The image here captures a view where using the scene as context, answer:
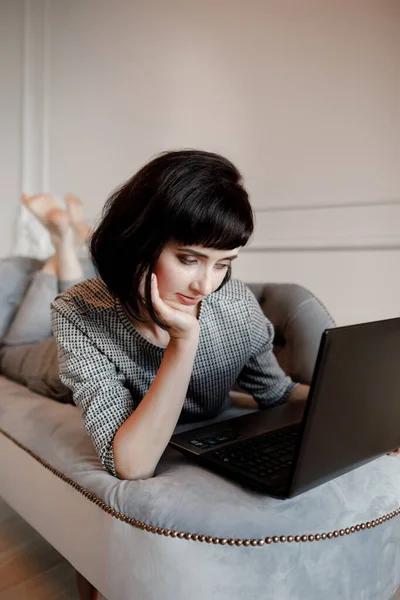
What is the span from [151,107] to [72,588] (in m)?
2.11

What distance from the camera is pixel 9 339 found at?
1715 millimetres

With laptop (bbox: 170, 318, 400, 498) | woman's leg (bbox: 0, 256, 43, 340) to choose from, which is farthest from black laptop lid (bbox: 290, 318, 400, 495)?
woman's leg (bbox: 0, 256, 43, 340)

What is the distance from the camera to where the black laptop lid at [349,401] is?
1.99 ft

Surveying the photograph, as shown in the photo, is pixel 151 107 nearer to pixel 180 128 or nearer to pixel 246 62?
pixel 180 128

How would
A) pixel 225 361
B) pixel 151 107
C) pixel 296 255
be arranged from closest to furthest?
pixel 225 361 → pixel 296 255 → pixel 151 107

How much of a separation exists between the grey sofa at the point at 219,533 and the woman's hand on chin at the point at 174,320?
0.23 meters

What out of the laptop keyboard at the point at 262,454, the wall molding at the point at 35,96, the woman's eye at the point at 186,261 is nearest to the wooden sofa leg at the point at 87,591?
the laptop keyboard at the point at 262,454

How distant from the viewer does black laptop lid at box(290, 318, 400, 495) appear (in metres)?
0.61

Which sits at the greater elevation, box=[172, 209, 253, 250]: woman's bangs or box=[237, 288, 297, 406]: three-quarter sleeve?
box=[172, 209, 253, 250]: woman's bangs

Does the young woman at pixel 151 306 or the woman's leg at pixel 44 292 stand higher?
the young woman at pixel 151 306

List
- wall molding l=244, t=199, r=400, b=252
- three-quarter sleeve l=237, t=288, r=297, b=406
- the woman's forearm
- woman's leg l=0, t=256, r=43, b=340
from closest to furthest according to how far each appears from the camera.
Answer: the woman's forearm → three-quarter sleeve l=237, t=288, r=297, b=406 → wall molding l=244, t=199, r=400, b=252 → woman's leg l=0, t=256, r=43, b=340

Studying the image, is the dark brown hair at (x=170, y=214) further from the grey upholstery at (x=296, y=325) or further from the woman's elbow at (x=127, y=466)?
the grey upholstery at (x=296, y=325)

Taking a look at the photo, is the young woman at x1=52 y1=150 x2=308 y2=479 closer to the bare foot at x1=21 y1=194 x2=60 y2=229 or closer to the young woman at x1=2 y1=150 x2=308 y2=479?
the young woman at x1=2 y1=150 x2=308 y2=479

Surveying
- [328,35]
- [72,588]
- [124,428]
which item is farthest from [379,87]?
[72,588]
